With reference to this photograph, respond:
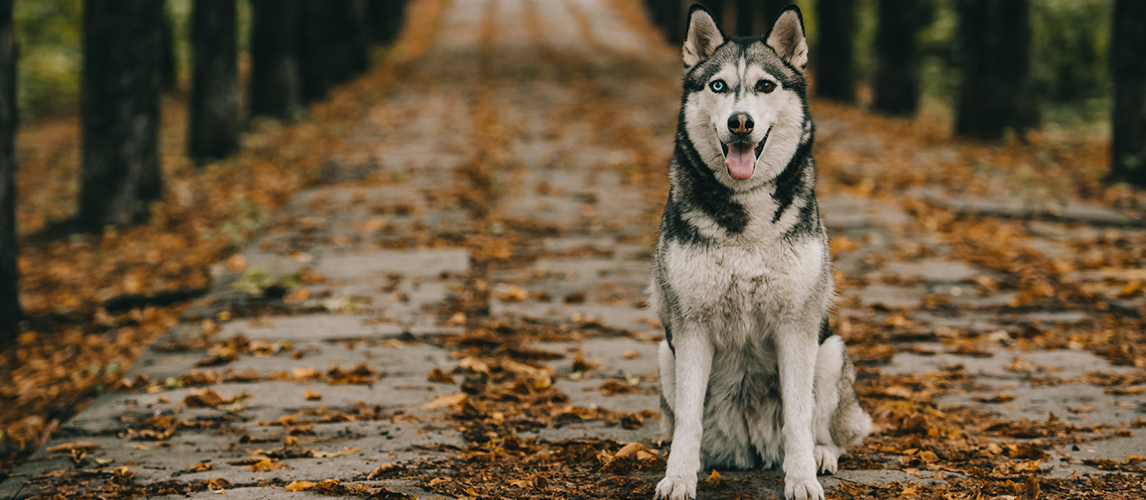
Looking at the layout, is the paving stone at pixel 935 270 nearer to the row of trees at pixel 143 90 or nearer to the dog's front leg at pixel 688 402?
the dog's front leg at pixel 688 402

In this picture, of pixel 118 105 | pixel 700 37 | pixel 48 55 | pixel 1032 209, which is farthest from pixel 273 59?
pixel 700 37

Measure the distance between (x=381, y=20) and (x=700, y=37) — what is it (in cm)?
2390

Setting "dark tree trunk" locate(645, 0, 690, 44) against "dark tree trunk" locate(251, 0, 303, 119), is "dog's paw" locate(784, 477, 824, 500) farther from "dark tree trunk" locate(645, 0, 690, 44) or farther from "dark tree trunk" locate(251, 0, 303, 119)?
"dark tree trunk" locate(645, 0, 690, 44)

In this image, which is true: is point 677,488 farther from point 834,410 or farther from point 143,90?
point 143,90

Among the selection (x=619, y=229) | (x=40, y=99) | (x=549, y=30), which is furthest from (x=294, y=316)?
(x=549, y=30)

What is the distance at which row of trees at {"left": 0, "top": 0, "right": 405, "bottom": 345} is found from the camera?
6.47m

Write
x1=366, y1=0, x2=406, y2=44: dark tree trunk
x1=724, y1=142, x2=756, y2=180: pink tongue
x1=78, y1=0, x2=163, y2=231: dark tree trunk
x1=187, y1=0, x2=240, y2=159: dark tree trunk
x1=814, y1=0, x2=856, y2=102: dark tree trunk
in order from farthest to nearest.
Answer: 1. x1=366, y1=0, x2=406, y2=44: dark tree trunk
2. x1=814, y1=0, x2=856, y2=102: dark tree trunk
3. x1=187, y1=0, x2=240, y2=159: dark tree trunk
4. x1=78, y1=0, x2=163, y2=231: dark tree trunk
5. x1=724, y1=142, x2=756, y2=180: pink tongue

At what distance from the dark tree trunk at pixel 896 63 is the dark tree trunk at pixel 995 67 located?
10.4 ft

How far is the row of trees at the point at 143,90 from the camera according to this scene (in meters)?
6.47

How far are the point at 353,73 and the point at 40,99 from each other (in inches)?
298

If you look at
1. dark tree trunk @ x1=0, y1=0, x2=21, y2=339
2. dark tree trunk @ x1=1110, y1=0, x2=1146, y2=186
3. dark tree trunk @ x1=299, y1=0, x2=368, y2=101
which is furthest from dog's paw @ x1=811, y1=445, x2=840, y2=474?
dark tree trunk @ x1=299, y1=0, x2=368, y2=101

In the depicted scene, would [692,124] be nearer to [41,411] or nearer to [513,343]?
[513,343]

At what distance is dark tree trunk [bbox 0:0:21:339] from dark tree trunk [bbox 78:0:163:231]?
7.86 feet

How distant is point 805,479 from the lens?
10.9ft
